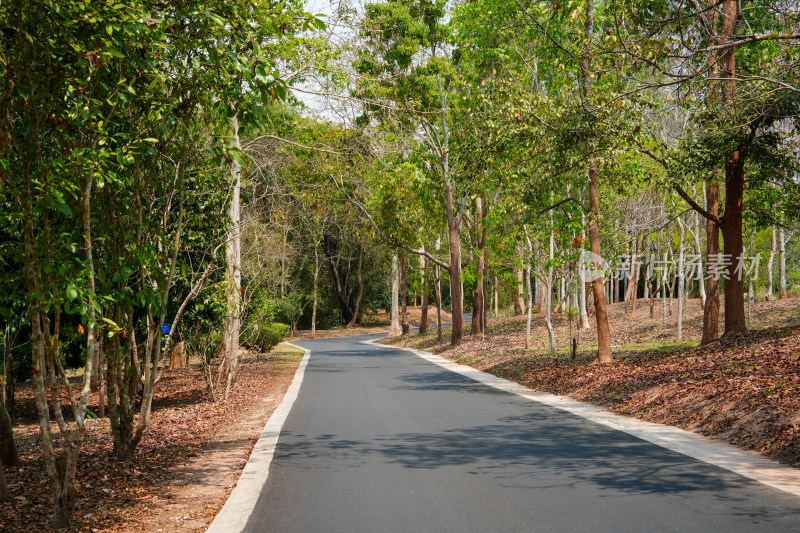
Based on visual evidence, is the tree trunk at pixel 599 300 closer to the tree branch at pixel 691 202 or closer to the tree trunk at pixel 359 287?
the tree branch at pixel 691 202

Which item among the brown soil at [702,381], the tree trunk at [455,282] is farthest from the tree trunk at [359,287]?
the brown soil at [702,381]

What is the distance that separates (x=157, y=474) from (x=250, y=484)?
1.51 meters

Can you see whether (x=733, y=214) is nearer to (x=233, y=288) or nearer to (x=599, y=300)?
(x=599, y=300)

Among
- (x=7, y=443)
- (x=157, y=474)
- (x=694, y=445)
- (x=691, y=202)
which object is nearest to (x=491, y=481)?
(x=694, y=445)

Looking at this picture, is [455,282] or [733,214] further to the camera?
[455,282]

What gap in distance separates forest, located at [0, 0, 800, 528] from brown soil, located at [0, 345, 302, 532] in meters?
0.33

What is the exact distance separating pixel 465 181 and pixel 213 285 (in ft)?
20.6

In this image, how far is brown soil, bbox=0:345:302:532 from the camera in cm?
612

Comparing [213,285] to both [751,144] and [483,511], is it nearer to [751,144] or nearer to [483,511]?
[483,511]

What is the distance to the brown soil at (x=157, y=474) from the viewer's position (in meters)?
6.12

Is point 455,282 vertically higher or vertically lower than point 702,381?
higher

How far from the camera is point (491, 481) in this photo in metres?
7.10

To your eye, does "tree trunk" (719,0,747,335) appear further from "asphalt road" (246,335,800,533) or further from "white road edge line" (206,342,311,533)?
"white road edge line" (206,342,311,533)

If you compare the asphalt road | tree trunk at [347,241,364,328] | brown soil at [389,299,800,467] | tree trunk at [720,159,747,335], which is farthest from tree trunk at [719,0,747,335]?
Answer: tree trunk at [347,241,364,328]
